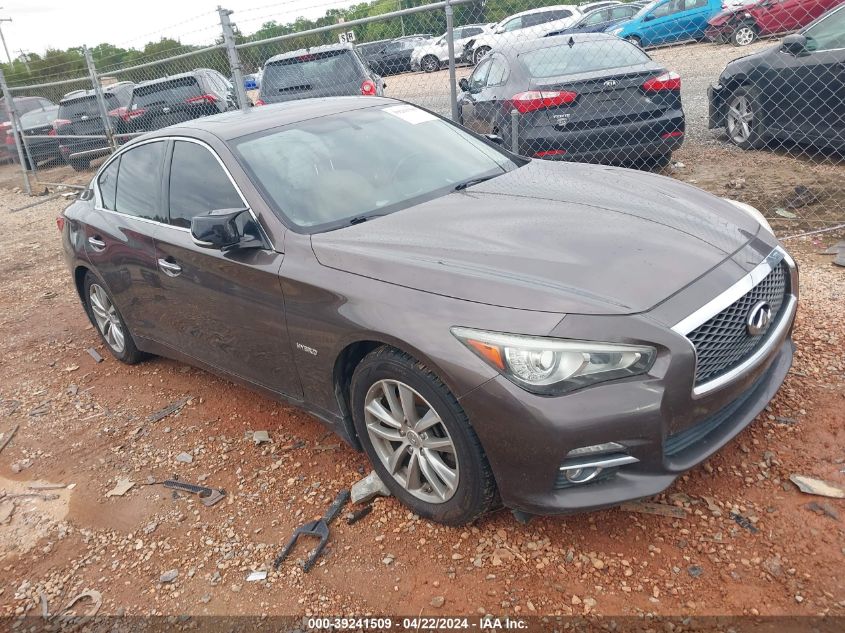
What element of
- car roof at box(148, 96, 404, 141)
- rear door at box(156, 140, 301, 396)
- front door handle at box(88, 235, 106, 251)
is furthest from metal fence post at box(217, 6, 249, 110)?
rear door at box(156, 140, 301, 396)

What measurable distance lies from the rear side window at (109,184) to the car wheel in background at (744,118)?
6348 millimetres

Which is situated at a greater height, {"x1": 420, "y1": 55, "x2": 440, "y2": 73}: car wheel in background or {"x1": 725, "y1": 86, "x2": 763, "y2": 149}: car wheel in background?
{"x1": 420, "y1": 55, "x2": 440, "y2": 73}: car wheel in background

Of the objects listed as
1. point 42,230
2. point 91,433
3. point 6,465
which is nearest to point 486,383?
point 91,433

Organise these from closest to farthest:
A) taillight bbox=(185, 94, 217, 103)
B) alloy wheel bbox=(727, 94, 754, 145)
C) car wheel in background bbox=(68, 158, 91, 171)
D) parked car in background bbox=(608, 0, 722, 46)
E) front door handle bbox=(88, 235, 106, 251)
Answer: front door handle bbox=(88, 235, 106, 251)
alloy wheel bbox=(727, 94, 754, 145)
taillight bbox=(185, 94, 217, 103)
car wheel in background bbox=(68, 158, 91, 171)
parked car in background bbox=(608, 0, 722, 46)

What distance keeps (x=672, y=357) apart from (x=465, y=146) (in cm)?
213

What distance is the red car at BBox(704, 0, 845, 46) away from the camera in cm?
1250

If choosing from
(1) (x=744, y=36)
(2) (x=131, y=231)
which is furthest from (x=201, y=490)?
(1) (x=744, y=36)

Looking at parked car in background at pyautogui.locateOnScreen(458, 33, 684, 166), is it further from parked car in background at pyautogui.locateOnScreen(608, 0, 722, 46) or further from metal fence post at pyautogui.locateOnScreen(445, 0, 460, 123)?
parked car in background at pyautogui.locateOnScreen(608, 0, 722, 46)

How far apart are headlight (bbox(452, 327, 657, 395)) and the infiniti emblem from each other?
543 millimetres

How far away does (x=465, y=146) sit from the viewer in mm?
3941

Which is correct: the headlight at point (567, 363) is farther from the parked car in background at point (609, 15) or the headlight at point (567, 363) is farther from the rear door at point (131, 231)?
the parked car in background at point (609, 15)

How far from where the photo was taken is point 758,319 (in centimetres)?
257

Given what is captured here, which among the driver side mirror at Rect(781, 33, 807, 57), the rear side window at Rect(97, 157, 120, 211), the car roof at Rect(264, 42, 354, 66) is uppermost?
the car roof at Rect(264, 42, 354, 66)

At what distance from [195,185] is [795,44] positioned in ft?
19.6
